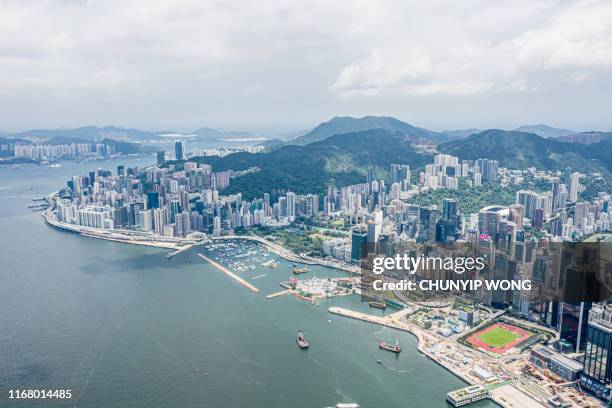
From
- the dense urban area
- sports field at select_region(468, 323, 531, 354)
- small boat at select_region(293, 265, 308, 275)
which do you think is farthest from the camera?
small boat at select_region(293, 265, 308, 275)

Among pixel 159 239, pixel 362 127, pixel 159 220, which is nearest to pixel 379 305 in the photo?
pixel 159 239

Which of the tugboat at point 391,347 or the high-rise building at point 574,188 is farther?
the high-rise building at point 574,188

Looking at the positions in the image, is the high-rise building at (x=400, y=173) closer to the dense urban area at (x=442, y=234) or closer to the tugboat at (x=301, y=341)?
the dense urban area at (x=442, y=234)

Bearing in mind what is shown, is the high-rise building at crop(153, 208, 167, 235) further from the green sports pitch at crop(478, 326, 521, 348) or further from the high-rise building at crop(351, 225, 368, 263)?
the green sports pitch at crop(478, 326, 521, 348)

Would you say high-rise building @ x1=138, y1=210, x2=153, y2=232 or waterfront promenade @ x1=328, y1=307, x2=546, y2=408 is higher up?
high-rise building @ x1=138, y1=210, x2=153, y2=232

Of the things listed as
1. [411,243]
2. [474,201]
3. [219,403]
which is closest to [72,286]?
[219,403]

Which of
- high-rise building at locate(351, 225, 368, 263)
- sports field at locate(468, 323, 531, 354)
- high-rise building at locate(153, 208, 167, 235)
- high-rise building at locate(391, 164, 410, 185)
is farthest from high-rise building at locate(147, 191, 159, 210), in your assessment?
sports field at locate(468, 323, 531, 354)

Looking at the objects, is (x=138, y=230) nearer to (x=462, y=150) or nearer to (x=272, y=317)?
(x=272, y=317)

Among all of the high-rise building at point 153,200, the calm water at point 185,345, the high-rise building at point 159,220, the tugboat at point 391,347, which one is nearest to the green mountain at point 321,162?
the high-rise building at point 153,200
